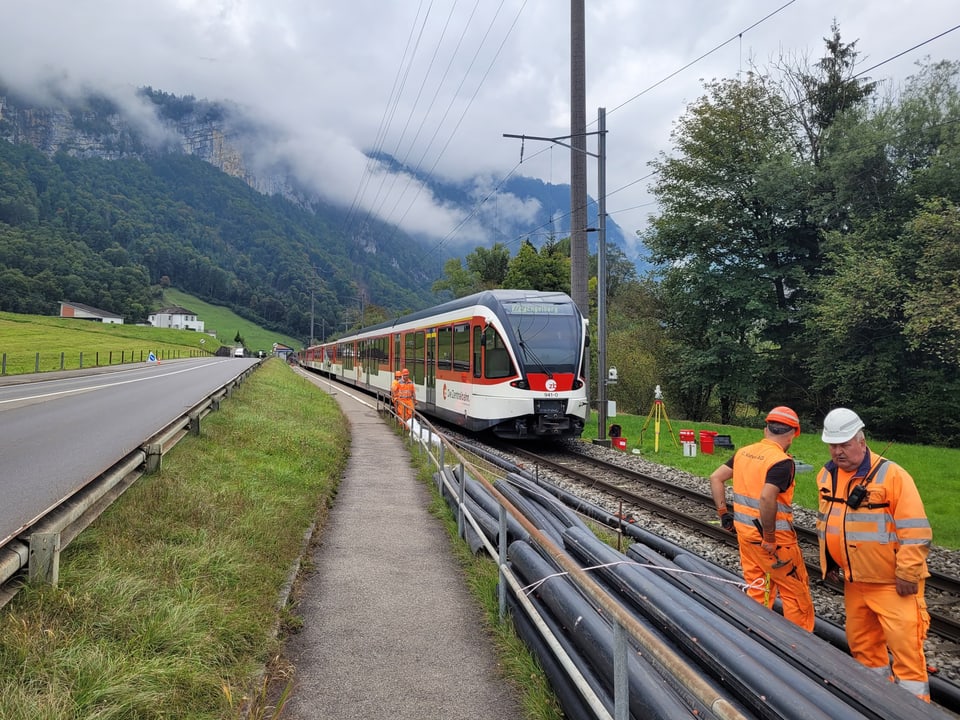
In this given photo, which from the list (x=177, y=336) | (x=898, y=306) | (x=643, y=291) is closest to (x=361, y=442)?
(x=898, y=306)

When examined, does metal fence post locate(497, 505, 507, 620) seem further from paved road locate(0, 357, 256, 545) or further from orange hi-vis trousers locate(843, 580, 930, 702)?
paved road locate(0, 357, 256, 545)

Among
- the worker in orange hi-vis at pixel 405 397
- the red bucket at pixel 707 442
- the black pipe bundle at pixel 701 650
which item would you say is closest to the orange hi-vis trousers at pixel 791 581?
the black pipe bundle at pixel 701 650

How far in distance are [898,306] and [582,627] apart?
74.0ft

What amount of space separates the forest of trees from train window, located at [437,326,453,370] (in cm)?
1382

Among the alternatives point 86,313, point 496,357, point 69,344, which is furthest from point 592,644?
point 86,313

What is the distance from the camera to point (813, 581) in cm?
705

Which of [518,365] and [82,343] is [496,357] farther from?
[82,343]

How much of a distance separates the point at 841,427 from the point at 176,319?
166189 mm

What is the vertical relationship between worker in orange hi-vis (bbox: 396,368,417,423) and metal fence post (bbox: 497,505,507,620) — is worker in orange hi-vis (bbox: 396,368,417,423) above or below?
above

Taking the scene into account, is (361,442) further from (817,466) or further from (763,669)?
(763,669)

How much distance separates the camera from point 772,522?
14.6 ft

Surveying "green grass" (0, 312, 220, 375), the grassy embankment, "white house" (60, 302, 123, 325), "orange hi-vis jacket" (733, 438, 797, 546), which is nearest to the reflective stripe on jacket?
the grassy embankment

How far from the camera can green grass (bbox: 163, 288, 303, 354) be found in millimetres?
156625

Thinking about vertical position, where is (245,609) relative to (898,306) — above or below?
below
